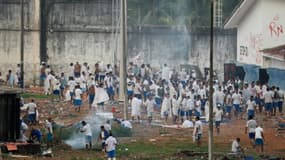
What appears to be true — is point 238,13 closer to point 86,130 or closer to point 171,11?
point 171,11

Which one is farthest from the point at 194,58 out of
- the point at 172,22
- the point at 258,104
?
the point at 258,104

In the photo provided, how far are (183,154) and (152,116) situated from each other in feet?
23.3

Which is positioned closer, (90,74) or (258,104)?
(258,104)

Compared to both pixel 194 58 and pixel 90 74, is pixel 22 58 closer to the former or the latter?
pixel 90 74

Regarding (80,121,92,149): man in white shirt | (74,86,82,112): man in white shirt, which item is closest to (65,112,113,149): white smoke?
(80,121,92,149): man in white shirt

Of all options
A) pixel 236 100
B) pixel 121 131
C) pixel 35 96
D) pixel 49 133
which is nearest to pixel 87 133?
pixel 49 133

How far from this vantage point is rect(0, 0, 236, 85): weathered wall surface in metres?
40.4

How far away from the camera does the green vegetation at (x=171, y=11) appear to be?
4459 cm

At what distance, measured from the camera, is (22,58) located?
38.0 meters

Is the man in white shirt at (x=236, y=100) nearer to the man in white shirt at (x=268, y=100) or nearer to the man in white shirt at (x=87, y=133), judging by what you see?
the man in white shirt at (x=268, y=100)

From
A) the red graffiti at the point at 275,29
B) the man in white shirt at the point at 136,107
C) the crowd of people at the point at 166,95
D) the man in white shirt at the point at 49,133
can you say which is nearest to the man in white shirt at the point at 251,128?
the crowd of people at the point at 166,95

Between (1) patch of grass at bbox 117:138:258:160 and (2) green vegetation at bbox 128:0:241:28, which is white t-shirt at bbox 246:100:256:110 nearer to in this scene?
(1) patch of grass at bbox 117:138:258:160

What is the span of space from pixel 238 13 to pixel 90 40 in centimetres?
729

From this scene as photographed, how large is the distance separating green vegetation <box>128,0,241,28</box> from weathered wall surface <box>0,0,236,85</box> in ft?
8.65
